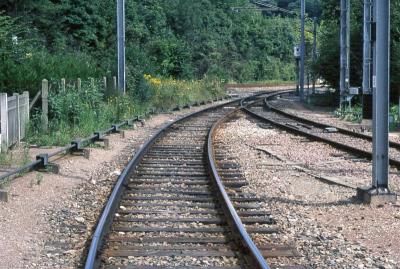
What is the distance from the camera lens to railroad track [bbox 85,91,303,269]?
6254mm

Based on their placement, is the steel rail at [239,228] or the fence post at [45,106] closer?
the steel rail at [239,228]

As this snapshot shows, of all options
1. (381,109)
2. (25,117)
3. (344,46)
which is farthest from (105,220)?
(344,46)

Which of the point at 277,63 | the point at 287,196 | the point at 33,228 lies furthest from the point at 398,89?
the point at 277,63

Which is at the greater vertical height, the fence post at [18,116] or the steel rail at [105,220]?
the fence post at [18,116]

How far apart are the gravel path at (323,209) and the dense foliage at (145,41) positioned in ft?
27.9

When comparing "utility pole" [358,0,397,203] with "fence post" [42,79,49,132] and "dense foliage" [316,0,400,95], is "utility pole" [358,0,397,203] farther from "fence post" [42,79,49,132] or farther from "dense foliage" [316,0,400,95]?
"dense foliage" [316,0,400,95]

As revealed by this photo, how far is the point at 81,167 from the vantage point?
12.3 m

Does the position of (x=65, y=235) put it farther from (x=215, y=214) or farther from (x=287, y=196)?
(x=287, y=196)

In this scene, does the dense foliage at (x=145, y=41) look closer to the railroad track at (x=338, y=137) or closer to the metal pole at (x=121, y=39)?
the metal pole at (x=121, y=39)

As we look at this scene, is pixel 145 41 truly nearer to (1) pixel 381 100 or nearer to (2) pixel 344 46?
(2) pixel 344 46

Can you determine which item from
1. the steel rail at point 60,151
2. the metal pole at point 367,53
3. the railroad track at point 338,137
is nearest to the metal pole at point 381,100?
the metal pole at point 367,53

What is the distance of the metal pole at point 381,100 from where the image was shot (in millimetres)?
8672

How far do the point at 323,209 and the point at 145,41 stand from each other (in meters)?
53.6

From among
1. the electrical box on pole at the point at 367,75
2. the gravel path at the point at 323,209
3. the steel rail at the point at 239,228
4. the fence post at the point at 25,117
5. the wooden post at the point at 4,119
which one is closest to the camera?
the steel rail at the point at 239,228
